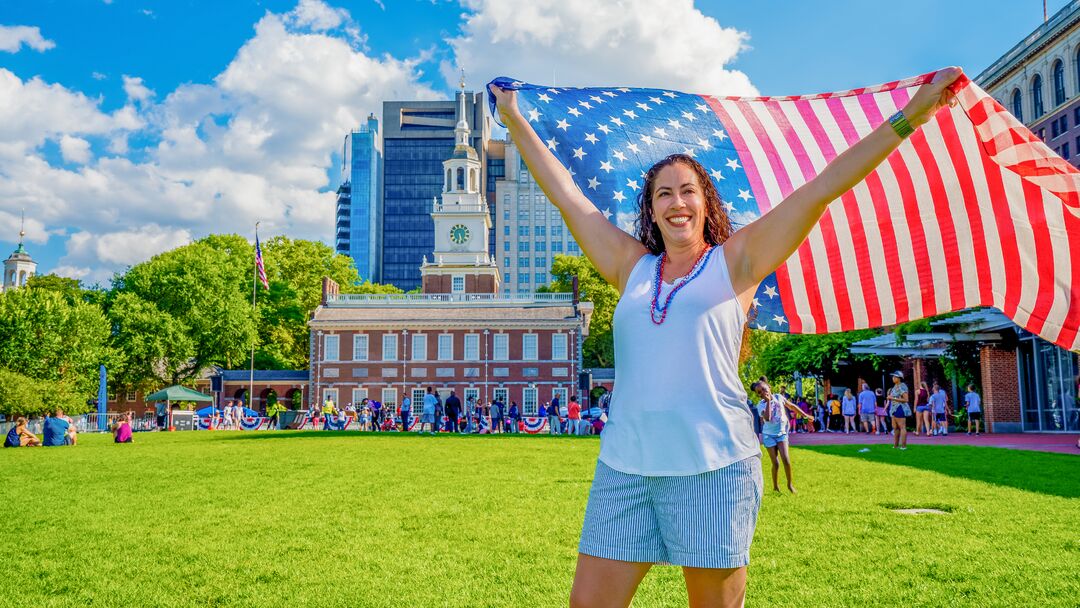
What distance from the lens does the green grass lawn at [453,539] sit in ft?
17.2

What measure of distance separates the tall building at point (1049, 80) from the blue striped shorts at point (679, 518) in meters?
58.8

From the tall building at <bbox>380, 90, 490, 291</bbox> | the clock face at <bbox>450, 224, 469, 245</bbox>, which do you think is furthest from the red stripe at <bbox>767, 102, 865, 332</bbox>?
the tall building at <bbox>380, 90, 490, 291</bbox>

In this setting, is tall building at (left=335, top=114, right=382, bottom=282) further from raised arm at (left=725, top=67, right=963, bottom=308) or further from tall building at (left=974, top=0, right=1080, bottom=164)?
raised arm at (left=725, top=67, right=963, bottom=308)

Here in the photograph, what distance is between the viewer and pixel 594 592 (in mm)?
2662

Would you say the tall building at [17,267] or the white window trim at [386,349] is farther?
the tall building at [17,267]

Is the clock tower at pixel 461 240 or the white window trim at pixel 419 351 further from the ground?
the clock tower at pixel 461 240

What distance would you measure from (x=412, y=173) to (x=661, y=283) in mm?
137646

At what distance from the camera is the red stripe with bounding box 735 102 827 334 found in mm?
5070

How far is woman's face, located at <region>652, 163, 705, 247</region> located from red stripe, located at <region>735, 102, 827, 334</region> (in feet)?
6.81

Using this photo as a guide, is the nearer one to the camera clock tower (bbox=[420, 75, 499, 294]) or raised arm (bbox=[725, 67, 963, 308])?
raised arm (bbox=[725, 67, 963, 308])

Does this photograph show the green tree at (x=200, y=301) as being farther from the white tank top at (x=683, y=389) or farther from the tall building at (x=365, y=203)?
the tall building at (x=365, y=203)

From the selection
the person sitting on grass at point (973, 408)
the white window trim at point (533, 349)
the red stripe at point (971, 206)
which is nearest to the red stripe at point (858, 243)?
the red stripe at point (971, 206)

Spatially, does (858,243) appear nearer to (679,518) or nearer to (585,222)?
(585,222)

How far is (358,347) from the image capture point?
177 ft
